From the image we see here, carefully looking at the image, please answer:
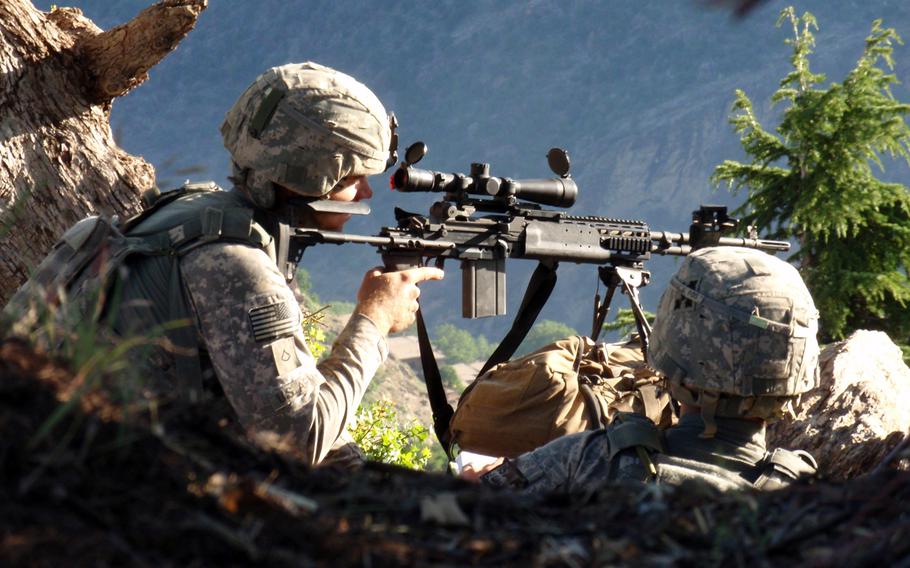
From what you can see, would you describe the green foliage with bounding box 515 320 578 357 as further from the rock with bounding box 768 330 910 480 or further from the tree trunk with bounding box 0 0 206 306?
the tree trunk with bounding box 0 0 206 306

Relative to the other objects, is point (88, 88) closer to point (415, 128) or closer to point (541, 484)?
point (541, 484)

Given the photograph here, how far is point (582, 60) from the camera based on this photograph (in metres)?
125

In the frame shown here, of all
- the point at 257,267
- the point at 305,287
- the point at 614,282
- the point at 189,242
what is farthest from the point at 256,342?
the point at 305,287

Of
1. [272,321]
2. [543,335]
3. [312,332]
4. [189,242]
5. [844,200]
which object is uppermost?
[844,200]

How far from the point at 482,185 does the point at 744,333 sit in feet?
8.88

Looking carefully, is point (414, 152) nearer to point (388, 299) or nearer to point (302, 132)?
point (388, 299)

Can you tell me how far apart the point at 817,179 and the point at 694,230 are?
179 inches

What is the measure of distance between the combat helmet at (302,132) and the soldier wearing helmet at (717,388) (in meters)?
1.27

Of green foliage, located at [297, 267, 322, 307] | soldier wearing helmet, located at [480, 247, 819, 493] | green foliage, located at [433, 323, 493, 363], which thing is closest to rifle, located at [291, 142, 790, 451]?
green foliage, located at [297, 267, 322, 307]

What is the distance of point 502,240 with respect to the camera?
608cm

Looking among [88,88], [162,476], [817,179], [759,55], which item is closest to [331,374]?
[162,476]

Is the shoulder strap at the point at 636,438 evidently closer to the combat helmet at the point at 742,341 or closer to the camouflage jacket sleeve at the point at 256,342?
the combat helmet at the point at 742,341

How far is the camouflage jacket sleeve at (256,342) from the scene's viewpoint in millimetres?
3354

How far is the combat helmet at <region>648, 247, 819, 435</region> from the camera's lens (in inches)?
137
